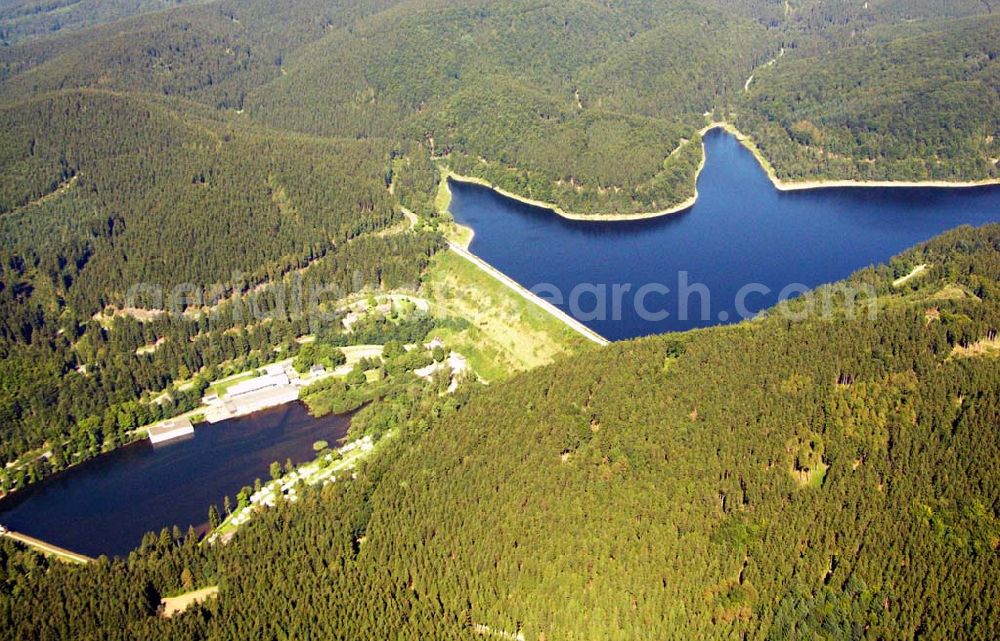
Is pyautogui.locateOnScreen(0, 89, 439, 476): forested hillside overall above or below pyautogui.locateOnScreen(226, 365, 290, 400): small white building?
above

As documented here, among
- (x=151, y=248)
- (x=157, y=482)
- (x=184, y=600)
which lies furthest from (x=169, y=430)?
(x=151, y=248)

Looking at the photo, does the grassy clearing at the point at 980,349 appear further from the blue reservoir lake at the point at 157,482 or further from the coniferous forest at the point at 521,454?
the blue reservoir lake at the point at 157,482

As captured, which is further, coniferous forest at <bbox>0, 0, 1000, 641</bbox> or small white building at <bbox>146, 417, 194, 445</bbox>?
small white building at <bbox>146, 417, 194, 445</bbox>

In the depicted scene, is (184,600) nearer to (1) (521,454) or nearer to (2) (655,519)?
(1) (521,454)

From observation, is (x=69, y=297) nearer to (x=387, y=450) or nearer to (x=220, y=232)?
(x=220, y=232)

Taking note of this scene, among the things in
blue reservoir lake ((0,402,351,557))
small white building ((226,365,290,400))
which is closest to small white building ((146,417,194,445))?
blue reservoir lake ((0,402,351,557))

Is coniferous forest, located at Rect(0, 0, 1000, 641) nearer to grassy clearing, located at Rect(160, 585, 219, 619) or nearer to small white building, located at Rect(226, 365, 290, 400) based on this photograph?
grassy clearing, located at Rect(160, 585, 219, 619)
